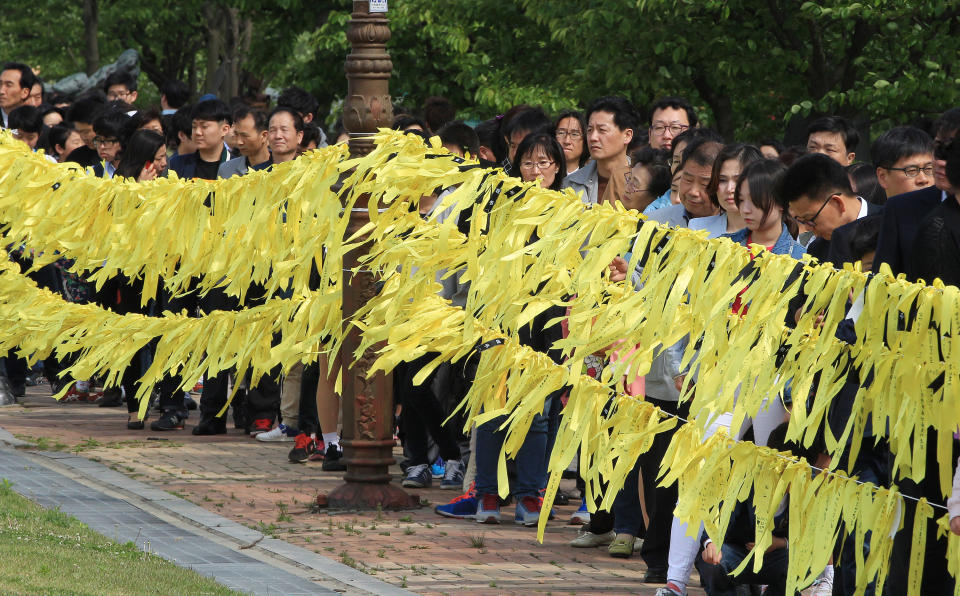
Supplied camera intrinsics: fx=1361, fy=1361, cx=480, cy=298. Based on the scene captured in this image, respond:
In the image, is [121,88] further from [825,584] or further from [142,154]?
[825,584]

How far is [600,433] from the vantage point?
5070mm

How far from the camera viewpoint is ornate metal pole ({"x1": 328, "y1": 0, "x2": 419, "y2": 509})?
7738mm

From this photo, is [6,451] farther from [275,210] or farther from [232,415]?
[275,210]

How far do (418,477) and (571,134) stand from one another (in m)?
2.59

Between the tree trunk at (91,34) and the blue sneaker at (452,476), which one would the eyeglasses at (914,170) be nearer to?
the blue sneaker at (452,476)

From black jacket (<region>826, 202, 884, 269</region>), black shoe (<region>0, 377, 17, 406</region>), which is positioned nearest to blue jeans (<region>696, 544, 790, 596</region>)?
black jacket (<region>826, 202, 884, 269</region>)

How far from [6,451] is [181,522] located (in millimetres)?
2625

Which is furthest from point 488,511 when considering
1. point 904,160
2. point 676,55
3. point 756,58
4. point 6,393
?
point 756,58

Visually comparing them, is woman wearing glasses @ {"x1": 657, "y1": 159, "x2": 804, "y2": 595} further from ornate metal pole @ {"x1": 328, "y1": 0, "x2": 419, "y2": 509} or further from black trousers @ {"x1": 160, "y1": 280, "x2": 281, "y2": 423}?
black trousers @ {"x1": 160, "y1": 280, "x2": 281, "y2": 423}

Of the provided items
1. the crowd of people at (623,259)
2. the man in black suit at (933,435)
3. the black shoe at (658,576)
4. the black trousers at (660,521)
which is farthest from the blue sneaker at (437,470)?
the man in black suit at (933,435)

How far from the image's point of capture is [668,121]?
981 centimetres

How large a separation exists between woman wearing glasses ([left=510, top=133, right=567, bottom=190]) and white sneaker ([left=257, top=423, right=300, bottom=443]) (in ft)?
11.1

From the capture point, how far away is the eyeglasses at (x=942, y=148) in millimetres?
4543

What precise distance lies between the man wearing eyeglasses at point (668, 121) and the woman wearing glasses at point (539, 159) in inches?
73.3
